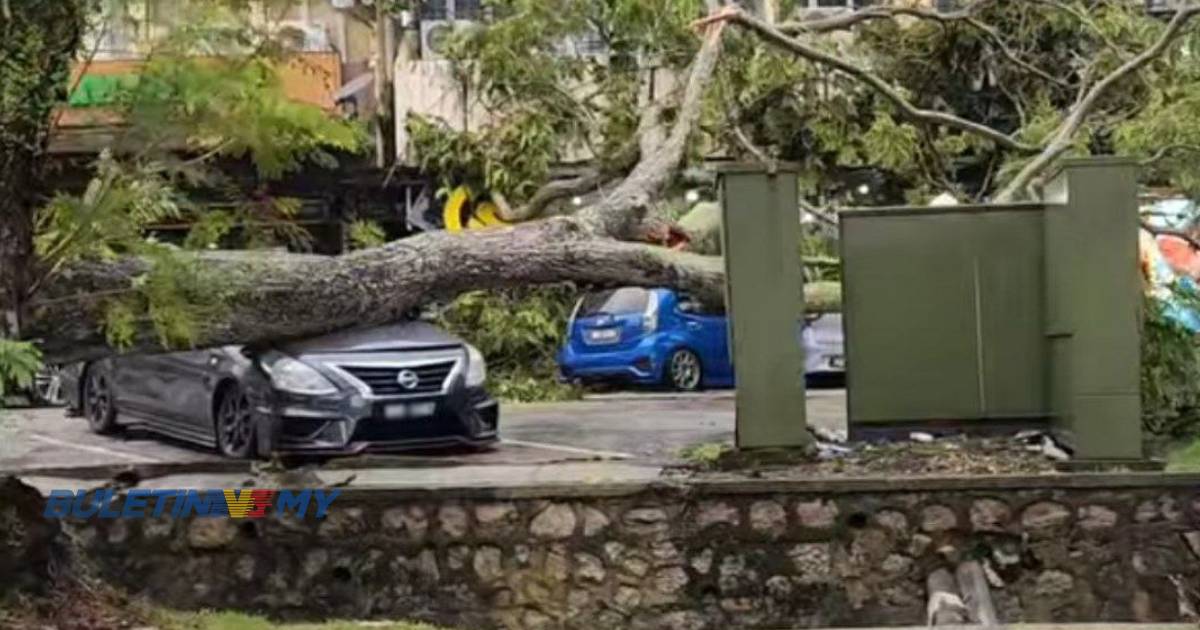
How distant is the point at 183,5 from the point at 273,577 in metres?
3.70

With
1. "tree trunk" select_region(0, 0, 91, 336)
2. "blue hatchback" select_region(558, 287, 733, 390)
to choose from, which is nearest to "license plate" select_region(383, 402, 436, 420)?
"tree trunk" select_region(0, 0, 91, 336)

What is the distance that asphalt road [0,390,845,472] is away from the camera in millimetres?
11164

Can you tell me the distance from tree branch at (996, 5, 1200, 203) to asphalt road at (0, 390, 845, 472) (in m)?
2.62

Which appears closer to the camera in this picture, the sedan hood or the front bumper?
the sedan hood

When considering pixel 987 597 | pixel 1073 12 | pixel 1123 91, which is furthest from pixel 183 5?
pixel 1123 91

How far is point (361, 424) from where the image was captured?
11.3 meters

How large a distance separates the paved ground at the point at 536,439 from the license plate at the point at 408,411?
369 mm

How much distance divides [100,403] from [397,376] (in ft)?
12.2

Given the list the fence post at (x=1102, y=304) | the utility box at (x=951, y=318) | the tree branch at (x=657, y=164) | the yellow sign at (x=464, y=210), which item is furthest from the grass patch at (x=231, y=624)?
the yellow sign at (x=464, y=210)

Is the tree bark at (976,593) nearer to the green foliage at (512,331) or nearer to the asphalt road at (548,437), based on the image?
the asphalt road at (548,437)

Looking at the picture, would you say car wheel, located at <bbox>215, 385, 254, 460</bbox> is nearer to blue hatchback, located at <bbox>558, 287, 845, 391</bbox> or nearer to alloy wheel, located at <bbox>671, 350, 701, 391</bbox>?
blue hatchback, located at <bbox>558, 287, 845, 391</bbox>

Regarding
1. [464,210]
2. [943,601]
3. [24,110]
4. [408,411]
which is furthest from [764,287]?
[464,210]

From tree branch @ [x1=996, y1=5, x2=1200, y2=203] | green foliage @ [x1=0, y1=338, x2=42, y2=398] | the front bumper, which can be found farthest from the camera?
the front bumper

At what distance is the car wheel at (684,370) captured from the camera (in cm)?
1747
